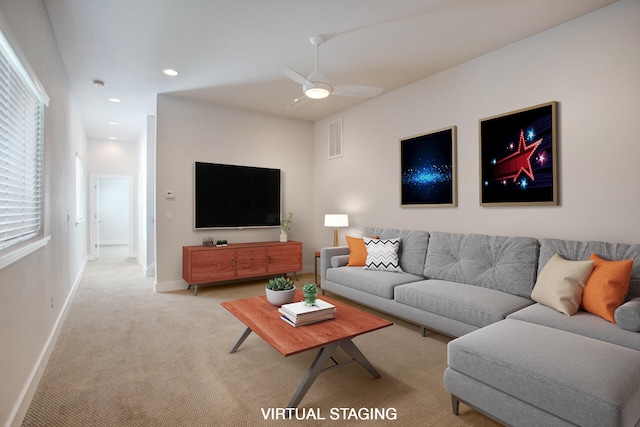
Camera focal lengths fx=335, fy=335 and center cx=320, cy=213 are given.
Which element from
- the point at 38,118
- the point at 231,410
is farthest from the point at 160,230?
the point at 231,410

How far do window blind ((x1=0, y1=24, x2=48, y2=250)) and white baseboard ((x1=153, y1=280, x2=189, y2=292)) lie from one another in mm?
2306

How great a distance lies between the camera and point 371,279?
3.54 metres

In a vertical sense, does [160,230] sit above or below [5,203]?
below

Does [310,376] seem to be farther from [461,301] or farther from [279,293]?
[461,301]

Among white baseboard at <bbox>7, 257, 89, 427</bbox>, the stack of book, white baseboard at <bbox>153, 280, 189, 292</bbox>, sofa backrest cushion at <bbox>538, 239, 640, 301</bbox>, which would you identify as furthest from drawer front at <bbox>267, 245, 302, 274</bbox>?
sofa backrest cushion at <bbox>538, 239, 640, 301</bbox>

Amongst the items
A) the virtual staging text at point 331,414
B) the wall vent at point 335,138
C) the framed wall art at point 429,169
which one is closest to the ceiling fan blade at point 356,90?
the framed wall art at point 429,169

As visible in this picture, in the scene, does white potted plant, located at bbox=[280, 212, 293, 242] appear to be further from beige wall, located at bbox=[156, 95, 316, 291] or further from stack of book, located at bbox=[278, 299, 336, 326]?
stack of book, located at bbox=[278, 299, 336, 326]

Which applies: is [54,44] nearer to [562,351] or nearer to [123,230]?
[562,351]

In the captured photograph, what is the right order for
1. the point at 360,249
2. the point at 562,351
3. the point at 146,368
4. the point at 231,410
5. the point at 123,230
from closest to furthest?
the point at 562,351 → the point at 231,410 → the point at 146,368 → the point at 360,249 → the point at 123,230

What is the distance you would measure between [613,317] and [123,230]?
11.4 metres

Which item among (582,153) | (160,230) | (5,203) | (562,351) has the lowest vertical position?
(562,351)

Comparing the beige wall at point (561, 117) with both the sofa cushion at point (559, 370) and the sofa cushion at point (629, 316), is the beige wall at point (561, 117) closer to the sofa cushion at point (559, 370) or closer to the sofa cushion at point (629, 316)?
the sofa cushion at point (629, 316)

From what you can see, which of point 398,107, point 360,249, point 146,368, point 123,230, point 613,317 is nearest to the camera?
point 613,317

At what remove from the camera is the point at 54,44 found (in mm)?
3156
